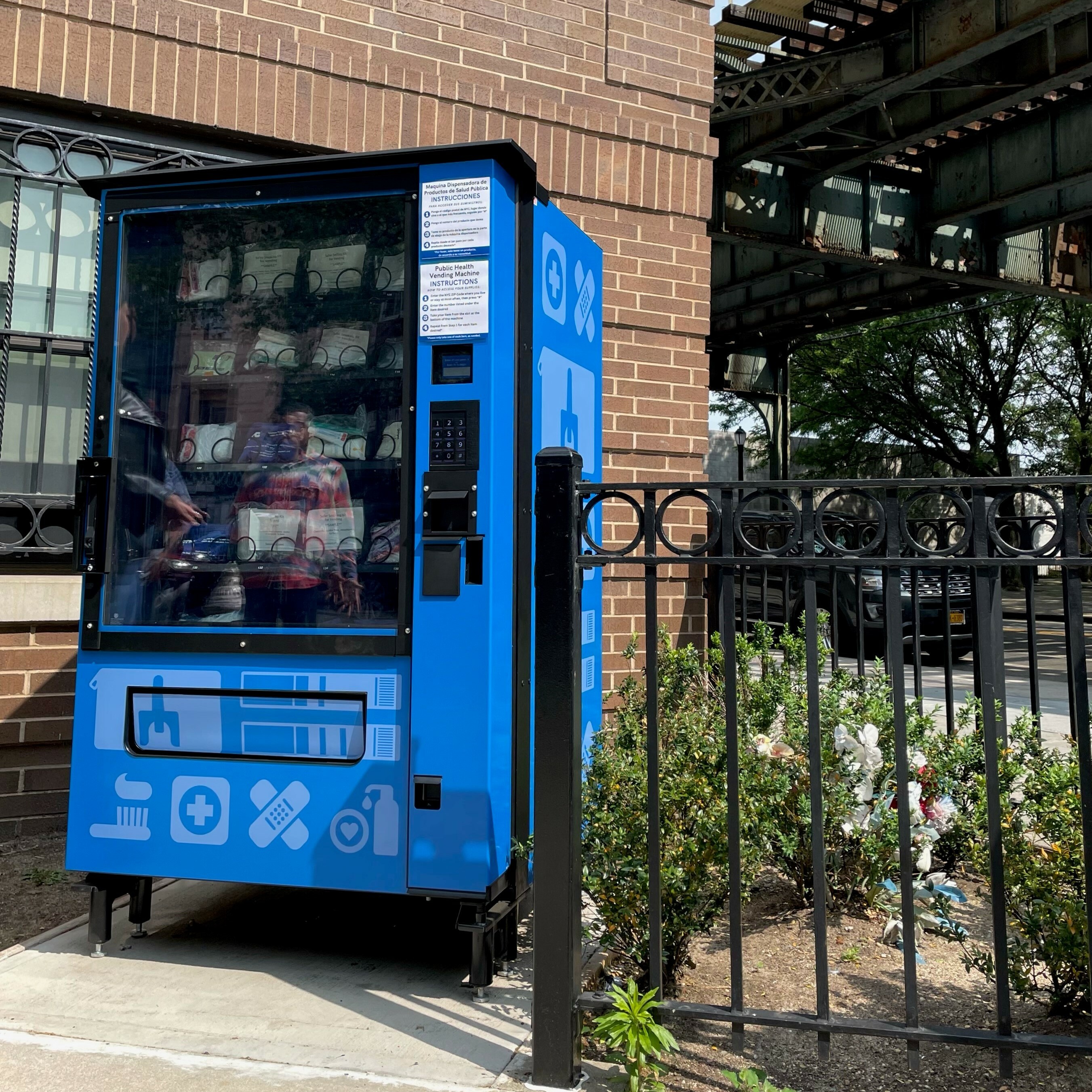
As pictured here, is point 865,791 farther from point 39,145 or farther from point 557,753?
point 39,145

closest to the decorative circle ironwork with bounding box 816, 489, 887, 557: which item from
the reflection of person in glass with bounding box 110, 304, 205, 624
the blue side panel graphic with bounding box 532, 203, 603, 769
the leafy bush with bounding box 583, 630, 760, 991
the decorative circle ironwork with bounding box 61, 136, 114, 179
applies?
the leafy bush with bounding box 583, 630, 760, 991

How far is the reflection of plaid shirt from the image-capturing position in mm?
3449

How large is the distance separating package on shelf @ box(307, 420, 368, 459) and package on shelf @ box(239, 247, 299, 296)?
18.9 inches

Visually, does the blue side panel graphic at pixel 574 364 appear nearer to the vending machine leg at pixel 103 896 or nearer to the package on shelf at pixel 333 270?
the package on shelf at pixel 333 270

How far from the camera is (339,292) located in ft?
11.6

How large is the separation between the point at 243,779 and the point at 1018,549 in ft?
7.75

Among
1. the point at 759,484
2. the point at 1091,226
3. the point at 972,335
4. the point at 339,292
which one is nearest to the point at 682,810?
the point at 759,484

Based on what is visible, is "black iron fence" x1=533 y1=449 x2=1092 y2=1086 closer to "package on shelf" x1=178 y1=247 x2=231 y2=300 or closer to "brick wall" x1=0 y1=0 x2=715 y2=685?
"package on shelf" x1=178 y1=247 x2=231 y2=300

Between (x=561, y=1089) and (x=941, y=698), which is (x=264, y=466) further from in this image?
(x=941, y=698)

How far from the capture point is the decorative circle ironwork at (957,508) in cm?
229

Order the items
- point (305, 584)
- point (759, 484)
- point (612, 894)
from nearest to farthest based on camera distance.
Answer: point (759, 484), point (612, 894), point (305, 584)

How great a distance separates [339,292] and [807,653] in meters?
2.04

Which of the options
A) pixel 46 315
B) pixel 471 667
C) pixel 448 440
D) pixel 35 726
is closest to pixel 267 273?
pixel 448 440

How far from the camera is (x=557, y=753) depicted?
8.41 ft
